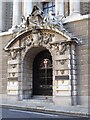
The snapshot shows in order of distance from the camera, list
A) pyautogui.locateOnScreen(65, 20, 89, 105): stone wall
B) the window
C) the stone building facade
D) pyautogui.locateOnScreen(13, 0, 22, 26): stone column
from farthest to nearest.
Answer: the window < pyautogui.locateOnScreen(13, 0, 22, 26): stone column < the stone building facade < pyautogui.locateOnScreen(65, 20, 89, 105): stone wall

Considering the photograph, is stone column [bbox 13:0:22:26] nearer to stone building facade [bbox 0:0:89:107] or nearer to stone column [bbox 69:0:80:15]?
stone building facade [bbox 0:0:89:107]

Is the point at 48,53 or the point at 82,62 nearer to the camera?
the point at 82,62

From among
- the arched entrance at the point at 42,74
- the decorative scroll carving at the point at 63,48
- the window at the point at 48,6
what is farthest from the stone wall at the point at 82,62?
the window at the point at 48,6

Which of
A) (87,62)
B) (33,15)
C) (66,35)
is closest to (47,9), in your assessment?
(33,15)

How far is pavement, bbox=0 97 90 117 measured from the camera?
552 inches

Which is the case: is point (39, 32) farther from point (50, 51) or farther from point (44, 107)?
point (44, 107)

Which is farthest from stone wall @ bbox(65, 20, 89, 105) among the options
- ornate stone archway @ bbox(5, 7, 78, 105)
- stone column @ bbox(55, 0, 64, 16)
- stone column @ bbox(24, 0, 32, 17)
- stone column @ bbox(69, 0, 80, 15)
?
stone column @ bbox(24, 0, 32, 17)

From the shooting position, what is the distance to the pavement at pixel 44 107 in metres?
14.0

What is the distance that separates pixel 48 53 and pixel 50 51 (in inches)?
72.2

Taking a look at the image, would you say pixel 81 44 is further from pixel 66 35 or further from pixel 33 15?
pixel 33 15

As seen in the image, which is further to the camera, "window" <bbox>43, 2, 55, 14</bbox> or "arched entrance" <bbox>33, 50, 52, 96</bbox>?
"window" <bbox>43, 2, 55, 14</bbox>

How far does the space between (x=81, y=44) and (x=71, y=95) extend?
3.25 meters

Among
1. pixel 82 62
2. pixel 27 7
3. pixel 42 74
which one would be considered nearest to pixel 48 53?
pixel 42 74

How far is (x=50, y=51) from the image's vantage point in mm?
18812
